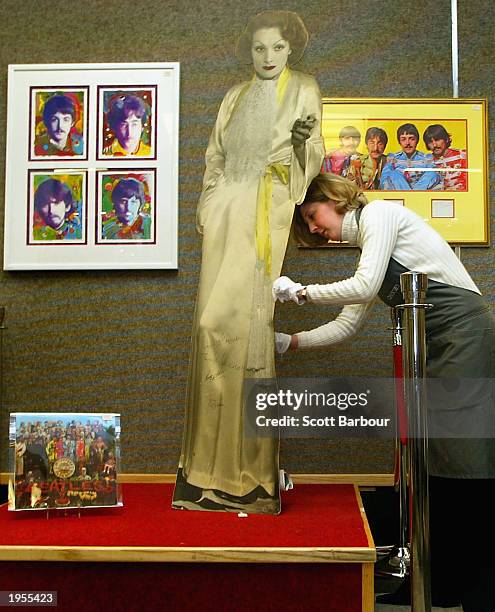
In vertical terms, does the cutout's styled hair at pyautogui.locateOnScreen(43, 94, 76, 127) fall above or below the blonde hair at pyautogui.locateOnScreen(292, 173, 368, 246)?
above

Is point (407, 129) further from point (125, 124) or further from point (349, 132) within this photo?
point (125, 124)

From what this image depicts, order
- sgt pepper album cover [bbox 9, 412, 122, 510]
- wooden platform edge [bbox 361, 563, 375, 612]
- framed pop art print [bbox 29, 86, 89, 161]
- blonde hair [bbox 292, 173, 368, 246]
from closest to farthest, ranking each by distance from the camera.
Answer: wooden platform edge [bbox 361, 563, 375, 612] → sgt pepper album cover [bbox 9, 412, 122, 510] → blonde hair [bbox 292, 173, 368, 246] → framed pop art print [bbox 29, 86, 89, 161]

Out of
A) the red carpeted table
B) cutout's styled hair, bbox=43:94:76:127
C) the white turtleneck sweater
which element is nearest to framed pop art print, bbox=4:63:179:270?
cutout's styled hair, bbox=43:94:76:127

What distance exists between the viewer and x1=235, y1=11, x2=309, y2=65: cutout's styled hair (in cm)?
136

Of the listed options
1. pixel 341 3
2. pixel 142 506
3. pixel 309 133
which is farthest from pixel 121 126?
pixel 142 506

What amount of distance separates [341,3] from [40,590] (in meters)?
1.14

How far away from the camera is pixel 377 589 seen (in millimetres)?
1019

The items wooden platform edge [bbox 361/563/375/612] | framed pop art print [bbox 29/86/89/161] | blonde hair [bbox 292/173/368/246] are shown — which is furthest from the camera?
framed pop art print [bbox 29/86/89/161]

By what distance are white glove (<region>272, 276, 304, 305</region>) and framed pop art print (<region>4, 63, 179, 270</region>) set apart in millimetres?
382

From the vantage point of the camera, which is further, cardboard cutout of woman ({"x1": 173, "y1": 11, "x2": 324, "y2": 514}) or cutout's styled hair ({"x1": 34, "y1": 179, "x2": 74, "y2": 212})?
cutout's styled hair ({"x1": 34, "y1": 179, "x2": 74, "y2": 212})

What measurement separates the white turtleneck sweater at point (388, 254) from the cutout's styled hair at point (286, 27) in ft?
1.16

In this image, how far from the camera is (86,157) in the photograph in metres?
1.42

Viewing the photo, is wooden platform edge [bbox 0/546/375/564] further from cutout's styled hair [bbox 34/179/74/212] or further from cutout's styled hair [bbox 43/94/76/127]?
cutout's styled hair [bbox 43/94/76/127]

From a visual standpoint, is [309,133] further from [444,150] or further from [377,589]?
[377,589]
